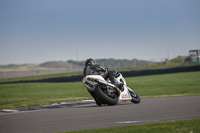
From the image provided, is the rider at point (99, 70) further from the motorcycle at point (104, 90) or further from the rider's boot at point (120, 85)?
the motorcycle at point (104, 90)

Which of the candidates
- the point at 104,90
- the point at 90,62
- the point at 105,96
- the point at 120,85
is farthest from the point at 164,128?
the point at 90,62

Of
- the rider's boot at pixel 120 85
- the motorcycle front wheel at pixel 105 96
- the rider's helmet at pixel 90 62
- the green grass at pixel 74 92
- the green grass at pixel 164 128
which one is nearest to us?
the green grass at pixel 164 128

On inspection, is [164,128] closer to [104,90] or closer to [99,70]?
[104,90]

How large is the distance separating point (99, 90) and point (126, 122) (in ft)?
11.1

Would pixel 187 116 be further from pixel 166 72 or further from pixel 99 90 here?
pixel 166 72

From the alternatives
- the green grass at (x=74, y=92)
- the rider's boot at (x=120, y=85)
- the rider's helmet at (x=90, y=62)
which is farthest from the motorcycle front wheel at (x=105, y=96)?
the green grass at (x=74, y=92)

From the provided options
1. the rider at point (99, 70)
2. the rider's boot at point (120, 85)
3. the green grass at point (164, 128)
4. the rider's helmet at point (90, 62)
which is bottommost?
the green grass at point (164, 128)

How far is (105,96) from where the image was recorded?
966 cm

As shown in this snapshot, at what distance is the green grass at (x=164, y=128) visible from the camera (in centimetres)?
517

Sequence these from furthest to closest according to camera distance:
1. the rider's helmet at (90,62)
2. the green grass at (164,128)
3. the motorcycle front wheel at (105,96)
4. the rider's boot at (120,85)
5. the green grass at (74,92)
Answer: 1. the green grass at (74,92)
2. the rider's helmet at (90,62)
3. the rider's boot at (120,85)
4. the motorcycle front wheel at (105,96)
5. the green grass at (164,128)

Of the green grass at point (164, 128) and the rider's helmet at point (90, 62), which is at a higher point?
the rider's helmet at point (90, 62)

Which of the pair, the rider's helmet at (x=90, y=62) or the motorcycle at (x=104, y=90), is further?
the rider's helmet at (x=90, y=62)

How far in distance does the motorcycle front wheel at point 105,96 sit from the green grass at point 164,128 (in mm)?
3893

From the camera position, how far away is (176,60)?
46188 mm
